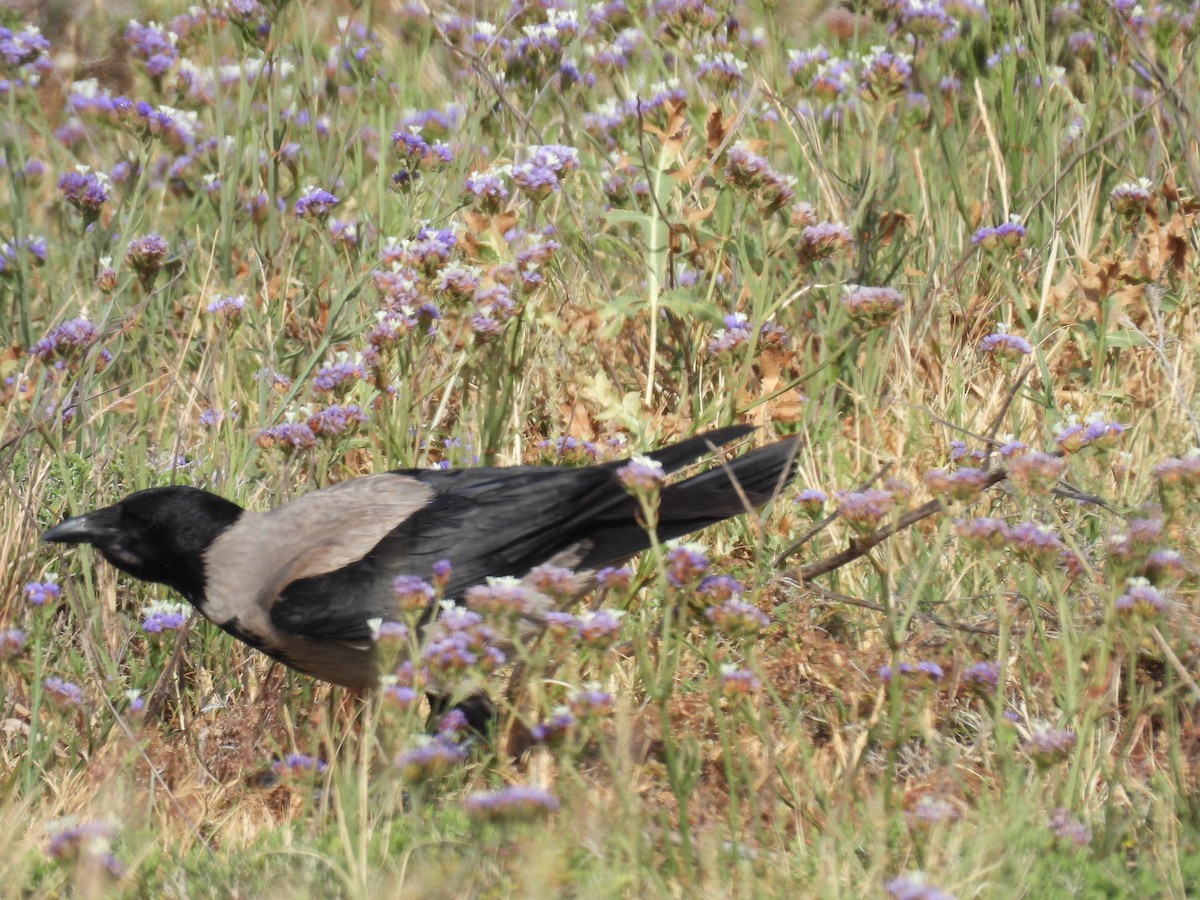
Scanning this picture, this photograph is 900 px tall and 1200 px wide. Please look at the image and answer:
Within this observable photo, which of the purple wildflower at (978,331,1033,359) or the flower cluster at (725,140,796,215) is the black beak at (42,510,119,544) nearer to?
the flower cluster at (725,140,796,215)

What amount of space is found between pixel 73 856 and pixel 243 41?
3513 mm

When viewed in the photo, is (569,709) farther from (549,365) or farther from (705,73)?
(705,73)

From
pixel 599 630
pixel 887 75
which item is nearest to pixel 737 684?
pixel 599 630

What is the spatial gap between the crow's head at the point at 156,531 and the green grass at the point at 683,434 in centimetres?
8

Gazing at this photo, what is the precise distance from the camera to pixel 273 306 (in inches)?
199

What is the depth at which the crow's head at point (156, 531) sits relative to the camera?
13.3 ft

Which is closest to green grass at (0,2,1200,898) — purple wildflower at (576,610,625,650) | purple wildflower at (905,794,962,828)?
purple wildflower at (905,794,962,828)

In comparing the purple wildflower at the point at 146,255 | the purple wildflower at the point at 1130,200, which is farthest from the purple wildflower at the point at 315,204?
the purple wildflower at the point at 1130,200

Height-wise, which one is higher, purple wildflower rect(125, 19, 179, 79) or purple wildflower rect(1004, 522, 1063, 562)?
purple wildflower rect(125, 19, 179, 79)

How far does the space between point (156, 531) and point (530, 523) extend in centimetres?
98

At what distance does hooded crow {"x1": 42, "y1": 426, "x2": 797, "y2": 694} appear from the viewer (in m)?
3.89

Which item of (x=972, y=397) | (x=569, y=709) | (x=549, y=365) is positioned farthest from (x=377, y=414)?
(x=569, y=709)

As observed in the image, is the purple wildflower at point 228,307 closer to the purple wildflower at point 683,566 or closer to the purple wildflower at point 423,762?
the purple wildflower at point 683,566

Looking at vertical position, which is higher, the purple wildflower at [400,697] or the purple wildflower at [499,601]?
the purple wildflower at [499,601]
